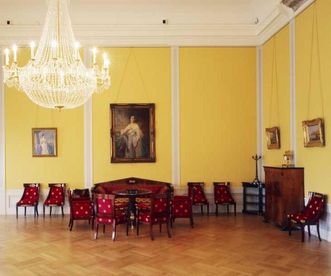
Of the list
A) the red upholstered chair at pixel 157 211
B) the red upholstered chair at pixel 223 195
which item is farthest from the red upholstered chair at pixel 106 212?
the red upholstered chair at pixel 223 195

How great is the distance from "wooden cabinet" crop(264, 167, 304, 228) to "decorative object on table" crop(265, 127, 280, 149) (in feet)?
3.76

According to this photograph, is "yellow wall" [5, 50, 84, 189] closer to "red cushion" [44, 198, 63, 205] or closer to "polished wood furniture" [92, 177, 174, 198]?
"red cushion" [44, 198, 63, 205]

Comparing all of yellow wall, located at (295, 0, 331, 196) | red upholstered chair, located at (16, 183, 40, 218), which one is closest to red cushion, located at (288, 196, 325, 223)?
A: yellow wall, located at (295, 0, 331, 196)

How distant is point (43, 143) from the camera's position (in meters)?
10.6

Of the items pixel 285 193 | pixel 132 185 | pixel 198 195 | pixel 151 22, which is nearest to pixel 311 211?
pixel 285 193

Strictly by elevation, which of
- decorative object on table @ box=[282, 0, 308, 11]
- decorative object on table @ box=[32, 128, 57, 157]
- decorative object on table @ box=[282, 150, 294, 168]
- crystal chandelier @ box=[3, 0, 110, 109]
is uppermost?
decorative object on table @ box=[282, 0, 308, 11]

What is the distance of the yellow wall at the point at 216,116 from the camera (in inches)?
424

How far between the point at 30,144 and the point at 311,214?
7221 millimetres

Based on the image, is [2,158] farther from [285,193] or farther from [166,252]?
[285,193]

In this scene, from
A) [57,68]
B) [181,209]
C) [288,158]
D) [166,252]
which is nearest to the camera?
[166,252]

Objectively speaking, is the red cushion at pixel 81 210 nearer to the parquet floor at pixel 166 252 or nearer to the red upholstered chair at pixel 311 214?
the parquet floor at pixel 166 252

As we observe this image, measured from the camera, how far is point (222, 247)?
666 centimetres

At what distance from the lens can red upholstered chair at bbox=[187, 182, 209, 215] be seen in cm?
1013

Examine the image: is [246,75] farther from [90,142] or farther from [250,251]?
[250,251]
